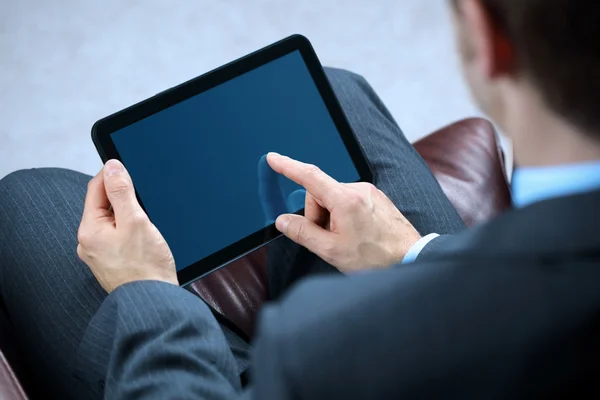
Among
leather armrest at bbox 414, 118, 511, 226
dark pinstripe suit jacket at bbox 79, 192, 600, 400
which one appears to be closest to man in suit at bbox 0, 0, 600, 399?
dark pinstripe suit jacket at bbox 79, 192, 600, 400

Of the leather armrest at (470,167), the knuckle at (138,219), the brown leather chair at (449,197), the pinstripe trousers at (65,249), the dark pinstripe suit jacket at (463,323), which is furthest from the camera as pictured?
the leather armrest at (470,167)

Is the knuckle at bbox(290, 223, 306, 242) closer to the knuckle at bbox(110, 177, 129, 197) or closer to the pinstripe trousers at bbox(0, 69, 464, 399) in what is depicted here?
the pinstripe trousers at bbox(0, 69, 464, 399)

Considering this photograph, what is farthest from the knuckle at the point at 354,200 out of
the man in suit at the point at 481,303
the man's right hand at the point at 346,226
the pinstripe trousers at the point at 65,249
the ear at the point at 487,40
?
the ear at the point at 487,40

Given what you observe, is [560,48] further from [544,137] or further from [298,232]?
[298,232]

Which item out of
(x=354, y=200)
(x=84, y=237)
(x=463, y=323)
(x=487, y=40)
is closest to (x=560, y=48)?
(x=487, y=40)

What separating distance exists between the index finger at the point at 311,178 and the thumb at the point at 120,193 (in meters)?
0.17

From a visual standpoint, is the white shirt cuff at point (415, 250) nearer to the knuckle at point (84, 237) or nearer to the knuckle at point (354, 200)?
the knuckle at point (354, 200)

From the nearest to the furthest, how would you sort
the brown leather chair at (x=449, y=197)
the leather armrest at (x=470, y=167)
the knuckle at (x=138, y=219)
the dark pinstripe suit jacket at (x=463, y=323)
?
the dark pinstripe suit jacket at (x=463, y=323) < the knuckle at (x=138, y=219) < the brown leather chair at (x=449, y=197) < the leather armrest at (x=470, y=167)

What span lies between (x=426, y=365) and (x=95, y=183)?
465 millimetres

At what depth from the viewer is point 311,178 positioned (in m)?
0.84

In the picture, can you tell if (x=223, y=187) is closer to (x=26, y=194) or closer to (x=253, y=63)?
(x=253, y=63)

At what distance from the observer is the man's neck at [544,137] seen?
498mm

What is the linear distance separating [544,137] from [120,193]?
43cm

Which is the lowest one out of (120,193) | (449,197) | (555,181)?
(449,197)
